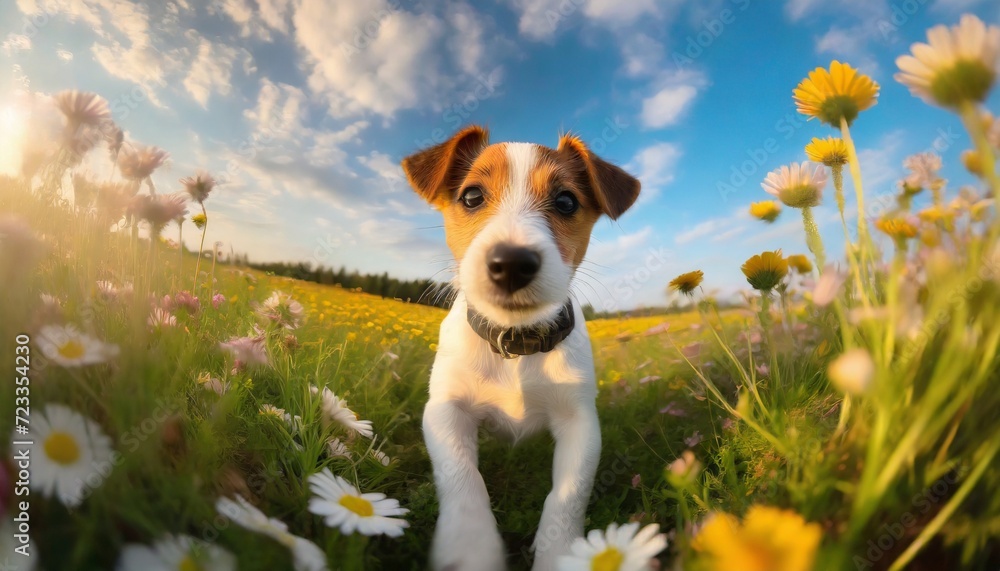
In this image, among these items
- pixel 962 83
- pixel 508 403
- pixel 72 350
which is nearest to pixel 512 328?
pixel 508 403

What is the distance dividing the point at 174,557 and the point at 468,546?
2.87ft

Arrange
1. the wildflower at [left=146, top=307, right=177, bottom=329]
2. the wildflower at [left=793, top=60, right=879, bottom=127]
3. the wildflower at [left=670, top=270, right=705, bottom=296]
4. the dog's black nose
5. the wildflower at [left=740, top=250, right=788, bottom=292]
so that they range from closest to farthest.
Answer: the wildflower at [left=793, top=60, right=879, bottom=127] → the wildflower at [left=146, top=307, right=177, bottom=329] → the dog's black nose → the wildflower at [left=740, top=250, right=788, bottom=292] → the wildflower at [left=670, top=270, right=705, bottom=296]

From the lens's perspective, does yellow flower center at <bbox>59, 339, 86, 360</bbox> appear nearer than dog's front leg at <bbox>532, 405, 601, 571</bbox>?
Yes

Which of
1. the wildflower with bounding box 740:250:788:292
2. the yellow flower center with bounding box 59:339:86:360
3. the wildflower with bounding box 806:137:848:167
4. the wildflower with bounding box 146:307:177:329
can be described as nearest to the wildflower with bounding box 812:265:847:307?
the wildflower with bounding box 806:137:848:167

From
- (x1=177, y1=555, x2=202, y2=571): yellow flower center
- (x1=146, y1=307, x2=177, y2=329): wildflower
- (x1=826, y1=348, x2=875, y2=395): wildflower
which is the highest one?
(x1=826, y1=348, x2=875, y2=395): wildflower

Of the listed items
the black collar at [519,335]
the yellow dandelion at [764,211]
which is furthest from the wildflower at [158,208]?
the yellow dandelion at [764,211]

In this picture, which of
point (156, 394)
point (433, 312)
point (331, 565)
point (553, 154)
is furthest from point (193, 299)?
point (433, 312)

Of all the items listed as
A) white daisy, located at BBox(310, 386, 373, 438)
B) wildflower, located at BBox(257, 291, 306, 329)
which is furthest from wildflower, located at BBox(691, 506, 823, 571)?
wildflower, located at BBox(257, 291, 306, 329)

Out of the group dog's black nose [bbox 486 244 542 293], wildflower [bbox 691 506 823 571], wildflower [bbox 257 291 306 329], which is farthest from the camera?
wildflower [bbox 257 291 306 329]

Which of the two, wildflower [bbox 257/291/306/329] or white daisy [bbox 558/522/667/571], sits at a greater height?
wildflower [bbox 257/291/306/329]

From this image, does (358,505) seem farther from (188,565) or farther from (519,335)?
(519,335)

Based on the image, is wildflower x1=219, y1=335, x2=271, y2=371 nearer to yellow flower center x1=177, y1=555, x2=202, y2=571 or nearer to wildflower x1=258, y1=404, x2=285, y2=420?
wildflower x1=258, y1=404, x2=285, y2=420

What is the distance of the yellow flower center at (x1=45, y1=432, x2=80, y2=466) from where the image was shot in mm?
766

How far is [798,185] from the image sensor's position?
1.57 m
